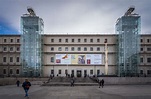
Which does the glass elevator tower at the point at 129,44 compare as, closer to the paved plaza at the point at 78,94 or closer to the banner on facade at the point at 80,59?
the banner on facade at the point at 80,59

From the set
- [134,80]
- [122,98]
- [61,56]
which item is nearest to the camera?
[122,98]

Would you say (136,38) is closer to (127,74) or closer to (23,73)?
(127,74)

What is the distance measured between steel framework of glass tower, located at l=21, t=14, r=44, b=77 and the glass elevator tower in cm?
2603

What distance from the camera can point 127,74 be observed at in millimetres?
48875

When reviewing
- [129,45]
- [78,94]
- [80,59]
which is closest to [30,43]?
[80,59]

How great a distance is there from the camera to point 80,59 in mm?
52438

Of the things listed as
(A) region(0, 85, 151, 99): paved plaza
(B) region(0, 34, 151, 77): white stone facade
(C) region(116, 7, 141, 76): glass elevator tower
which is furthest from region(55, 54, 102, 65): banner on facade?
(A) region(0, 85, 151, 99): paved plaza

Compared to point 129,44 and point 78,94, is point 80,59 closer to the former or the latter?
point 129,44

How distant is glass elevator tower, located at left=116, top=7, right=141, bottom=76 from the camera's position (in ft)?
161

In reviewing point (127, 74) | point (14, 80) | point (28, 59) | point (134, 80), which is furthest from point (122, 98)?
point (28, 59)

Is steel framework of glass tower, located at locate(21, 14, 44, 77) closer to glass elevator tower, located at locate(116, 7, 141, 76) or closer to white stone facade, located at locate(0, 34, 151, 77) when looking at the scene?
white stone facade, located at locate(0, 34, 151, 77)

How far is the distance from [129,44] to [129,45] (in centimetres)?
31

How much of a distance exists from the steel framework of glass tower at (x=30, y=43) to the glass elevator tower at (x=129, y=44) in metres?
26.0

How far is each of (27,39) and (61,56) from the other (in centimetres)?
1206
